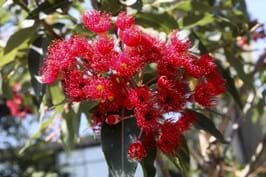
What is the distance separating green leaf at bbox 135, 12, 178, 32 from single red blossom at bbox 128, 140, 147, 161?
0.62 metres

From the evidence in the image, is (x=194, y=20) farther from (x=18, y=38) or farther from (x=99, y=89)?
(x=99, y=89)

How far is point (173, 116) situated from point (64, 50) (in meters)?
0.22

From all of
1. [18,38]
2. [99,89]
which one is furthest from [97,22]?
[18,38]

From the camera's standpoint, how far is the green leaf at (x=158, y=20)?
158 cm

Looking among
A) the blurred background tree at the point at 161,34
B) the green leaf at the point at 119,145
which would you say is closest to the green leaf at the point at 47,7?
the blurred background tree at the point at 161,34

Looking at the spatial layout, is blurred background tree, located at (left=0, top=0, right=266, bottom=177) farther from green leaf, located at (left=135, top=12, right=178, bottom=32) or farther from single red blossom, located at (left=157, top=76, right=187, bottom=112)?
single red blossom, located at (left=157, top=76, right=187, bottom=112)

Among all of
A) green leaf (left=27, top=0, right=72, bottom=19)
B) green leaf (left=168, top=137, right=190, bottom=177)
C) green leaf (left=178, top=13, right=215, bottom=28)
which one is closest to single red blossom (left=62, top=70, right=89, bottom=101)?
green leaf (left=168, top=137, right=190, bottom=177)

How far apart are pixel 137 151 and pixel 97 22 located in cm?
24

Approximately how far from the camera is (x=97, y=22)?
1072 mm

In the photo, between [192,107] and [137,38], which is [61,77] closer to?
[137,38]

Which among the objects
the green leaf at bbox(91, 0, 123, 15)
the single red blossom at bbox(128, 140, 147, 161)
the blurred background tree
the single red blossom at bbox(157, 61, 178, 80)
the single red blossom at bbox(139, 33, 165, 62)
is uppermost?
the single red blossom at bbox(139, 33, 165, 62)

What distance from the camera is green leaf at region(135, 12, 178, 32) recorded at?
1.58 metres

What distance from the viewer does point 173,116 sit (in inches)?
40.3

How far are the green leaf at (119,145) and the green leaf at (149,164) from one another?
0.03m
